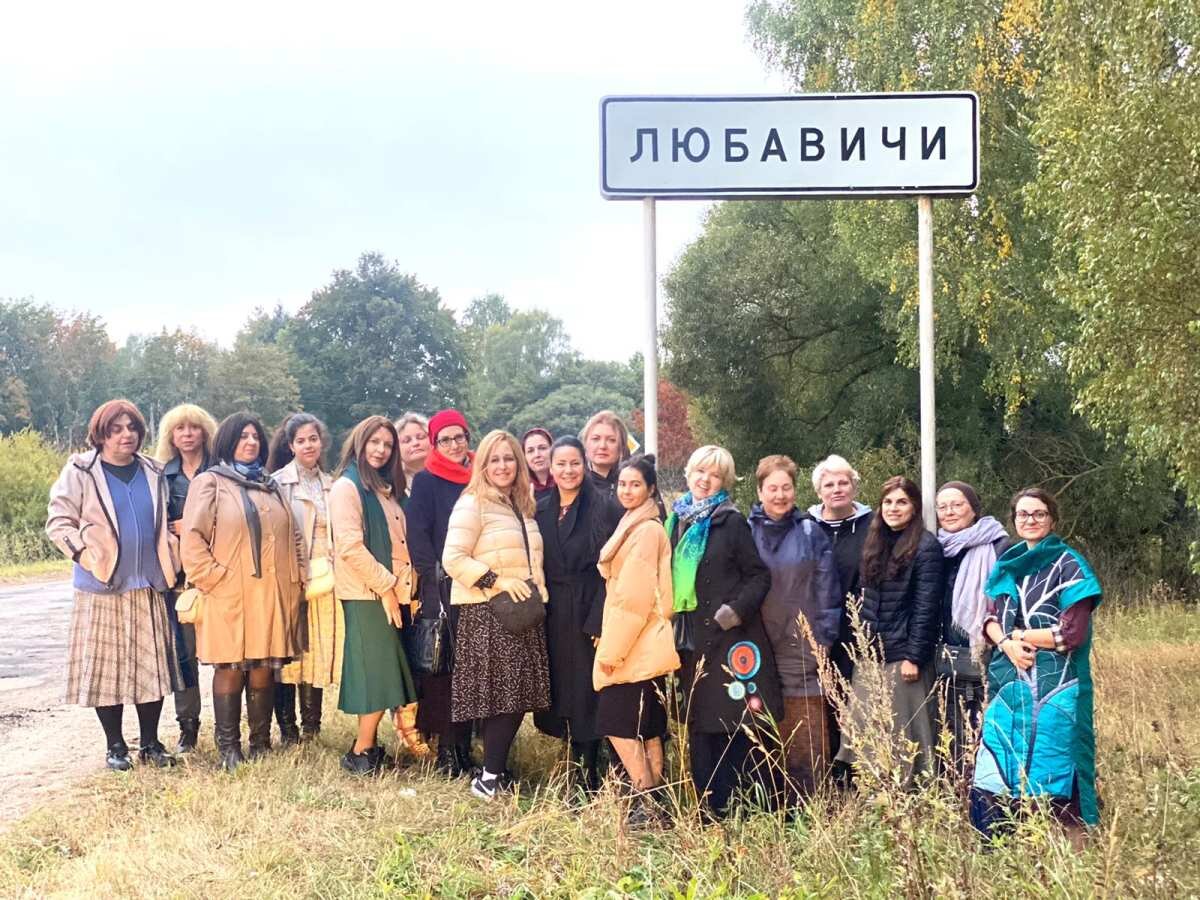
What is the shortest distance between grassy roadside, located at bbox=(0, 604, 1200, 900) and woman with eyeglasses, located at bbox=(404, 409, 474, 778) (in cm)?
27

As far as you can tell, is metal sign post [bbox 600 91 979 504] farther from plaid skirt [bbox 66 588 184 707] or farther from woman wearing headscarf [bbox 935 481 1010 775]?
plaid skirt [bbox 66 588 184 707]

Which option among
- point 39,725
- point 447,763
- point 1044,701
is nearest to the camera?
point 1044,701

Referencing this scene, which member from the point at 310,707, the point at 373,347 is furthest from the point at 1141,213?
the point at 373,347

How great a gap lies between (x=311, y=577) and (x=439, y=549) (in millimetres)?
807

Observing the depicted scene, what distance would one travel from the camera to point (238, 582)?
6.12m

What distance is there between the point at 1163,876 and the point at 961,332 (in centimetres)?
1277

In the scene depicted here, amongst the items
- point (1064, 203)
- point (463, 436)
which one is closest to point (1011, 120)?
point (1064, 203)

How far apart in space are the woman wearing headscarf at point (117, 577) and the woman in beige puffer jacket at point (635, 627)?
8.54 feet

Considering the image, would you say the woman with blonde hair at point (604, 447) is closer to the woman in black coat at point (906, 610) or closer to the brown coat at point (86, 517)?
the woman in black coat at point (906, 610)

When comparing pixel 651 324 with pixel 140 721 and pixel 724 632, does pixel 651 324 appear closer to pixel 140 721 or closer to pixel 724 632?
pixel 724 632

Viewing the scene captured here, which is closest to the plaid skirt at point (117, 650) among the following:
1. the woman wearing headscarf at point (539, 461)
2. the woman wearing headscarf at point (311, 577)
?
the woman wearing headscarf at point (311, 577)

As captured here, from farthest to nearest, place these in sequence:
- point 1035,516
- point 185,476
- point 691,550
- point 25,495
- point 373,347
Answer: point 373,347
point 25,495
point 185,476
point 691,550
point 1035,516

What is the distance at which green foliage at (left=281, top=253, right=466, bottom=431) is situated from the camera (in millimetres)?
60281

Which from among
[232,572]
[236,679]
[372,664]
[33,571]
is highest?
[232,572]
